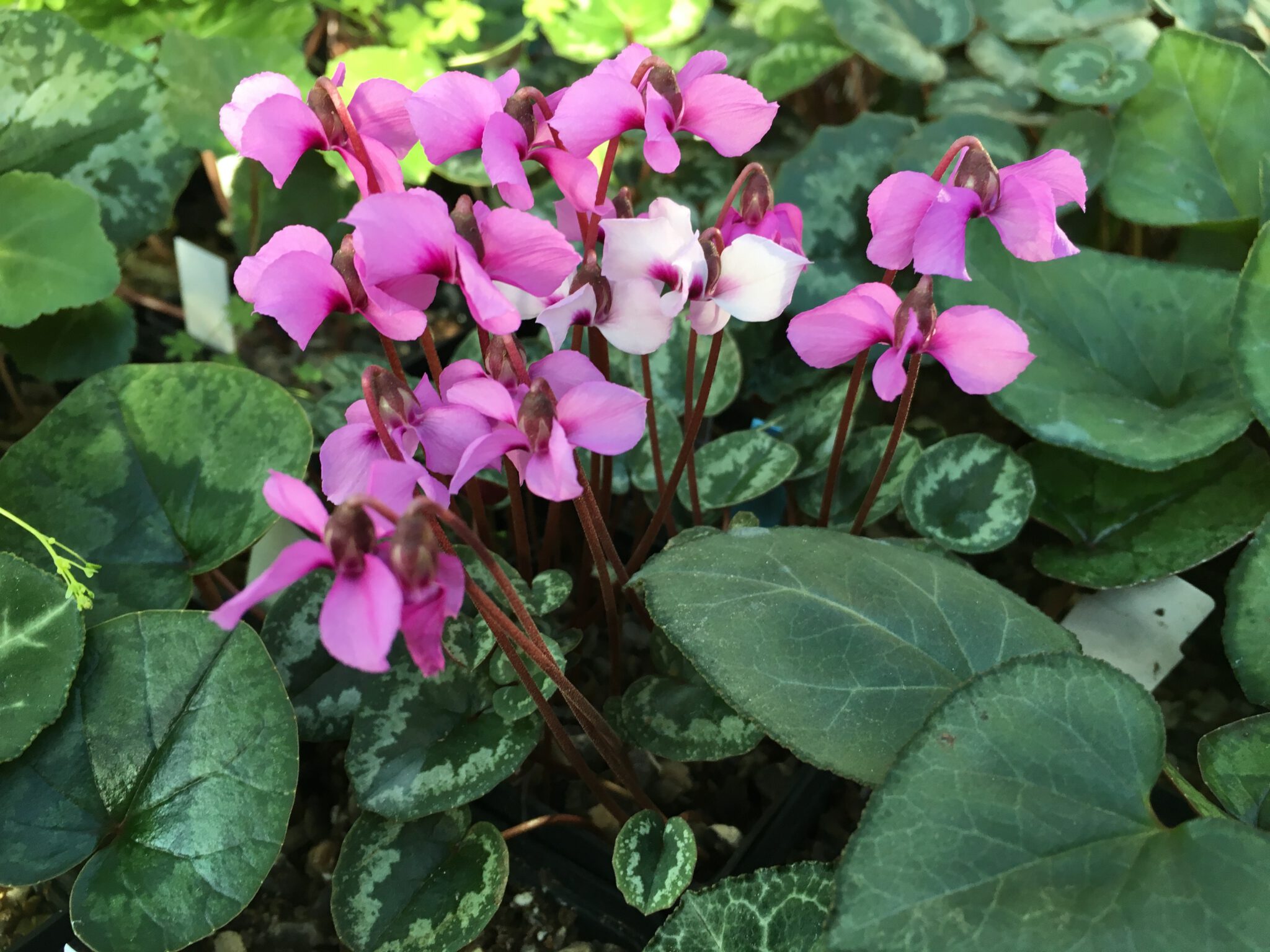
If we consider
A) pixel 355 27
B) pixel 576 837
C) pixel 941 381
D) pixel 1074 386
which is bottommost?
pixel 941 381

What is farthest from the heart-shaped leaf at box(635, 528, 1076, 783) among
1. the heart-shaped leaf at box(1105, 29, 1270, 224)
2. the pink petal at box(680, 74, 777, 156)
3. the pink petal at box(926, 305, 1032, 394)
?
the heart-shaped leaf at box(1105, 29, 1270, 224)

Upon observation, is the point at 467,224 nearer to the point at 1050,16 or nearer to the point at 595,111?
the point at 595,111

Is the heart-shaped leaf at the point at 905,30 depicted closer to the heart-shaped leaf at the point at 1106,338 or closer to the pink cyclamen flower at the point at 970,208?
the heart-shaped leaf at the point at 1106,338

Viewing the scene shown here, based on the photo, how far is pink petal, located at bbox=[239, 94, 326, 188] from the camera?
55 cm

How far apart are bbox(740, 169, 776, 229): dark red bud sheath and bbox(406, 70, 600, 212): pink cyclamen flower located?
4.3 inches

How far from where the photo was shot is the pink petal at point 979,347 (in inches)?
22.8

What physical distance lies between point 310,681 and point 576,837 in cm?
27

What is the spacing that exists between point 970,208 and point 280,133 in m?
0.41

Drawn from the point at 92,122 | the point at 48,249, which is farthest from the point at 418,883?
the point at 92,122

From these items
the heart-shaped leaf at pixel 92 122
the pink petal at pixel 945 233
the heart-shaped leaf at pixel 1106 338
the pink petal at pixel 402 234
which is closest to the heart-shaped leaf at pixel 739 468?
the heart-shaped leaf at pixel 1106 338

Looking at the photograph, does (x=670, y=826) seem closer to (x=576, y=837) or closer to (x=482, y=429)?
(x=576, y=837)

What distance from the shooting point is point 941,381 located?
Answer: 1.41m

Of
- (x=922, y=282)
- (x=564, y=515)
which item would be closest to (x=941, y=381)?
(x=564, y=515)

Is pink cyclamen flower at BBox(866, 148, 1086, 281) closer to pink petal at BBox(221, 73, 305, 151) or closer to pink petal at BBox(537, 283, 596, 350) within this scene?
pink petal at BBox(537, 283, 596, 350)
